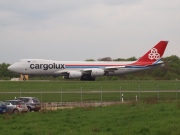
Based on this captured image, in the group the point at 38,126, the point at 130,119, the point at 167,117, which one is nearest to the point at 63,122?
the point at 38,126

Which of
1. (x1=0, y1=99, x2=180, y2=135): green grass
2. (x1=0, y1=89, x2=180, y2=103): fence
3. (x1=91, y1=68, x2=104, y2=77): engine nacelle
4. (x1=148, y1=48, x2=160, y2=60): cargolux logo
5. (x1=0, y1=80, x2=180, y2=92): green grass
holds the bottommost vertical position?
(x1=0, y1=99, x2=180, y2=135): green grass

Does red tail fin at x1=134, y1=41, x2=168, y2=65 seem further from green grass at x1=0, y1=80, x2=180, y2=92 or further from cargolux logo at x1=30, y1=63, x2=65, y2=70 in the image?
green grass at x1=0, y1=80, x2=180, y2=92

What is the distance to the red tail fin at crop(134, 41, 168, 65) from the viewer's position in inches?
3374

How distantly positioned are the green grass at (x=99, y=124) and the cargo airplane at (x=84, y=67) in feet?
171

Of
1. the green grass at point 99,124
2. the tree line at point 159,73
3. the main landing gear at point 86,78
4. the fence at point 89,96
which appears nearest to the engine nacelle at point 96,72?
the main landing gear at point 86,78

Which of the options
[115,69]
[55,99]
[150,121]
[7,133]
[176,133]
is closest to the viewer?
Answer: [176,133]

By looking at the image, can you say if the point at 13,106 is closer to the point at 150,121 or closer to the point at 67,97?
the point at 150,121

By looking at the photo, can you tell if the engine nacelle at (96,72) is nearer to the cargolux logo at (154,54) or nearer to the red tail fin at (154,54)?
the red tail fin at (154,54)

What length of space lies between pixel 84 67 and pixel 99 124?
2381 inches

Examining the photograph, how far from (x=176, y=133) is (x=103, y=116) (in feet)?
24.0

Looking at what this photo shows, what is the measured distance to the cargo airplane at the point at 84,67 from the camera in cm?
7769

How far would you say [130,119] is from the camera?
72.0 ft

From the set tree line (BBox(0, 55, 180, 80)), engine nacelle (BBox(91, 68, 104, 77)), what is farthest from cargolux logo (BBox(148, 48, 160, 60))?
tree line (BBox(0, 55, 180, 80))

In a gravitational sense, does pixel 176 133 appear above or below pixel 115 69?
below
